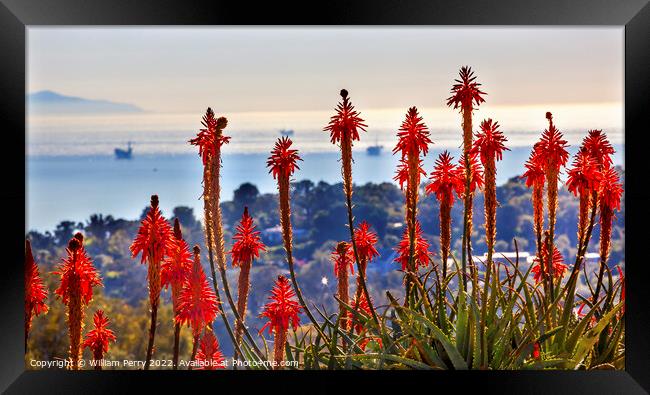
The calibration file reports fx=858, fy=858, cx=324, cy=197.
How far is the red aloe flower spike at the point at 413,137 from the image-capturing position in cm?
394

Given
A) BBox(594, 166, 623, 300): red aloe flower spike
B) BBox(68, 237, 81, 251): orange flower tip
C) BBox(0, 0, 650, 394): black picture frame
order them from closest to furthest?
BBox(0, 0, 650, 394): black picture frame, BBox(68, 237, 81, 251): orange flower tip, BBox(594, 166, 623, 300): red aloe flower spike

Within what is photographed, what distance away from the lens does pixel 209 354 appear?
405 centimetres

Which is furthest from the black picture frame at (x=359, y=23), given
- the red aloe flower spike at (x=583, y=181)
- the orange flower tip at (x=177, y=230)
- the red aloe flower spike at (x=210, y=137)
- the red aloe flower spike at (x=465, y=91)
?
the orange flower tip at (x=177, y=230)

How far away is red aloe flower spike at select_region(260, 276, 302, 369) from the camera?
13.0 feet

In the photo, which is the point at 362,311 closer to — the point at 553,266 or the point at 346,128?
the point at 346,128

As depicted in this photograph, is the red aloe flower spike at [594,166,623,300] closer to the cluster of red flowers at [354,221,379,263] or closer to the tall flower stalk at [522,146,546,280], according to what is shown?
the tall flower stalk at [522,146,546,280]

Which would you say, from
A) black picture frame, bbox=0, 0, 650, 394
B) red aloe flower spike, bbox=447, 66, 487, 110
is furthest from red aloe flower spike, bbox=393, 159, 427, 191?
black picture frame, bbox=0, 0, 650, 394

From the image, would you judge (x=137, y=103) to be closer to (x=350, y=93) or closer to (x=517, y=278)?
(x=350, y=93)

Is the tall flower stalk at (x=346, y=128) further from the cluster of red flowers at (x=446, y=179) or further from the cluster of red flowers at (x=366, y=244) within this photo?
the cluster of red flowers at (x=446, y=179)

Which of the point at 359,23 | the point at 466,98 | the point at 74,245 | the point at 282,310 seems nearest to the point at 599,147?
the point at 466,98

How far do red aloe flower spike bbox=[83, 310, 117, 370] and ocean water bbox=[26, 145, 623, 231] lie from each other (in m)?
0.52

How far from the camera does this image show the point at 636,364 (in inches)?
149

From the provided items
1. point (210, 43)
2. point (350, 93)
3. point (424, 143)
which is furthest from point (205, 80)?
point (424, 143)

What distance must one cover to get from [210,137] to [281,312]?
0.88 meters
